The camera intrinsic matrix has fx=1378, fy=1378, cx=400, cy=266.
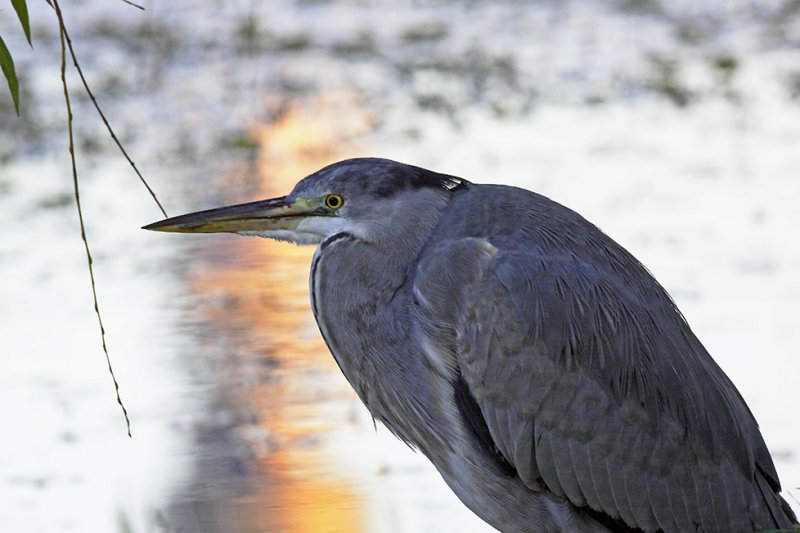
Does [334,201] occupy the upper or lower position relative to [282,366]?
upper

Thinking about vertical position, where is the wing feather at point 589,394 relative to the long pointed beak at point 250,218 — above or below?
above

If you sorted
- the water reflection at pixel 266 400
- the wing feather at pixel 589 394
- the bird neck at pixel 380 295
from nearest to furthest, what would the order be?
the wing feather at pixel 589 394
the bird neck at pixel 380 295
the water reflection at pixel 266 400

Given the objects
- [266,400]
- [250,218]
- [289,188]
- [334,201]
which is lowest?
[266,400]

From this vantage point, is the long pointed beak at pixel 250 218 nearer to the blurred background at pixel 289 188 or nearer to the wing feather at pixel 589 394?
the wing feather at pixel 589 394

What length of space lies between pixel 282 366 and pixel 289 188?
195 cm

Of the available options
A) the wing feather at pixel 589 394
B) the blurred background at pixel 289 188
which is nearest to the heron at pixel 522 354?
the wing feather at pixel 589 394

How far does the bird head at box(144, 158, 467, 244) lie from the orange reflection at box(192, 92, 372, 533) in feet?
4.28

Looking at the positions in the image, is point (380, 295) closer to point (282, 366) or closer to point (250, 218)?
point (250, 218)

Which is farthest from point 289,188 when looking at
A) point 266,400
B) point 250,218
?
point 250,218

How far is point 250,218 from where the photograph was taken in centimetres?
339

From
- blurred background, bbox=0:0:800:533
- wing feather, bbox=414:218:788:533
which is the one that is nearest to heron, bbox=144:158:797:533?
wing feather, bbox=414:218:788:533

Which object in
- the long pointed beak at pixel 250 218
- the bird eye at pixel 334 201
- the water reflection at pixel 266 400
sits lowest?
the water reflection at pixel 266 400

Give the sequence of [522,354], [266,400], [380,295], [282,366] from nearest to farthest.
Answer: [522,354] → [380,295] → [266,400] → [282,366]

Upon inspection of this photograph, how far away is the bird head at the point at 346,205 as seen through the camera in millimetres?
3332
